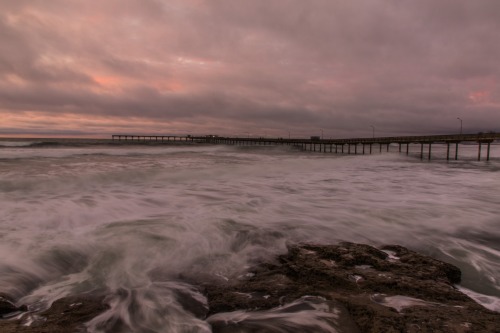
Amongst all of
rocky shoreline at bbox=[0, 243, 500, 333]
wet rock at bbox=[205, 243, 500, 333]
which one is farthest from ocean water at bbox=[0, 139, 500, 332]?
wet rock at bbox=[205, 243, 500, 333]

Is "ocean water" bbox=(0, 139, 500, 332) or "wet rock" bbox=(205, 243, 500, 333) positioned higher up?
"wet rock" bbox=(205, 243, 500, 333)

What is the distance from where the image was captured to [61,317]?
3.07 meters

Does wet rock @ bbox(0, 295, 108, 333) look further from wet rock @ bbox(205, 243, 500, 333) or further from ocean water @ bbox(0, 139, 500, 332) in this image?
wet rock @ bbox(205, 243, 500, 333)

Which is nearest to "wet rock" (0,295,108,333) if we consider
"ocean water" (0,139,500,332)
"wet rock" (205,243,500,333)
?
"ocean water" (0,139,500,332)

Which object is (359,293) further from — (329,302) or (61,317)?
(61,317)

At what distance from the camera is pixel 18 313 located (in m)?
3.24

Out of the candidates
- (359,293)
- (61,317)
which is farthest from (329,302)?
(61,317)

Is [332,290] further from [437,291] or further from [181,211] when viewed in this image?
[181,211]

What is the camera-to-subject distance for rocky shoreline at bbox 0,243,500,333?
2816 millimetres

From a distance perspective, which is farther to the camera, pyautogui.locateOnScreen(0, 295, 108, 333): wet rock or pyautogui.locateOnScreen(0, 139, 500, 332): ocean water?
pyautogui.locateOnScreen(0, 139, 500, 332): ocean water

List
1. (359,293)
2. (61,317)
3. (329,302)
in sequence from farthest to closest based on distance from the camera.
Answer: (359,293)
(329,302)
(61,317)

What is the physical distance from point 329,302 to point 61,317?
2813mm

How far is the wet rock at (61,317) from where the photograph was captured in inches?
110

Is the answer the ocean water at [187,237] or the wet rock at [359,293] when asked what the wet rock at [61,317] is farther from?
the wet rock at [359,293]
